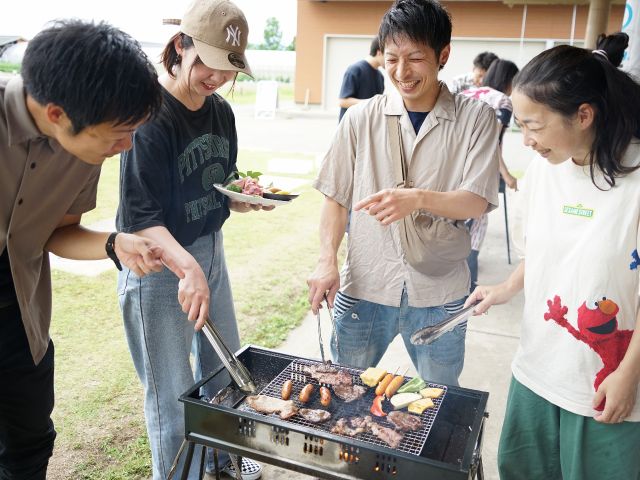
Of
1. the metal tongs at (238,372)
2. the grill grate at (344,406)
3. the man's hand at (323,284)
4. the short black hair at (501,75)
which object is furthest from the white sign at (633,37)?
the metal tongs at (238,372)

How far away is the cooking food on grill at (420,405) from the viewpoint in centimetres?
171

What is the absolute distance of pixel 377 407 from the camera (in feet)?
5.76

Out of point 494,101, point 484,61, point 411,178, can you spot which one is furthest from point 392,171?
point 484,61

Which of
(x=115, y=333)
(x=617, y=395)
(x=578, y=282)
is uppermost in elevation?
(x=578, y=282)

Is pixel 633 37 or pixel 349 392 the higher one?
pixel 633 37

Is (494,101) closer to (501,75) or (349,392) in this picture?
(501,75)

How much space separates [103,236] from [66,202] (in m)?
0.16

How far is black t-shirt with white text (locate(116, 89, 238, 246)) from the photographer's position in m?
1.83

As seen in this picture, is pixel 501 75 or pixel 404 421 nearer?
pixel 404 421

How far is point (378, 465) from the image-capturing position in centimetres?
145

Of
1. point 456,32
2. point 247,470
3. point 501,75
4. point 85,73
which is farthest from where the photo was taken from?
point 456,32

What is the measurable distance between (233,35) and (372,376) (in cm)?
126

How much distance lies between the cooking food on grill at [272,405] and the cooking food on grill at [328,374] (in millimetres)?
176

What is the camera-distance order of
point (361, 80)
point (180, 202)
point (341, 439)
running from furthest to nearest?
point (361, 80) → point (180, 202) → point (341, 439)
